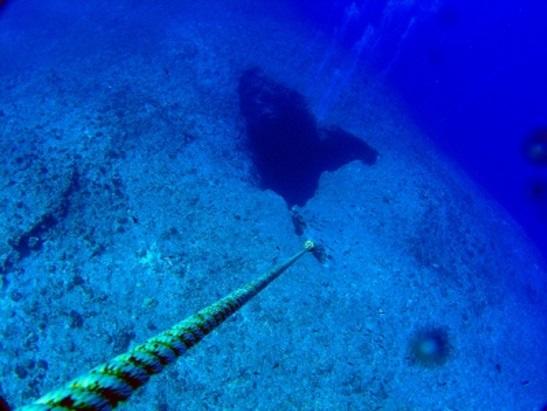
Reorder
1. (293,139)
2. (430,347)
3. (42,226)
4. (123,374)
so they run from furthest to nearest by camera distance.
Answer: (293,139), (430,347), (42,226), (123,374)

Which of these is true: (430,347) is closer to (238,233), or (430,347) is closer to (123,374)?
(238,233)

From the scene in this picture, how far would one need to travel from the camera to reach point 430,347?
27.1 ft

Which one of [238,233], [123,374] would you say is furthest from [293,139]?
[123,374]

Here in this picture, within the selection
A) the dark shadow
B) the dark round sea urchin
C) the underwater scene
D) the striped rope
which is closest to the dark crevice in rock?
the underwater scene

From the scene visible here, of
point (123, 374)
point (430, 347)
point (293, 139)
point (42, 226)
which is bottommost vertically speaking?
point (42, 226)

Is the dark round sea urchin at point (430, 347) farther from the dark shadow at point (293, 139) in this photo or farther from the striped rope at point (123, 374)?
the striped rope at point (123, 374)

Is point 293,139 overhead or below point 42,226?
overhead

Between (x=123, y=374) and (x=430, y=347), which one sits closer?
(x=123, y=374)

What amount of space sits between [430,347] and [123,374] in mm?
8399

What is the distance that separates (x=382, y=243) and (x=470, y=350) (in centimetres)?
288

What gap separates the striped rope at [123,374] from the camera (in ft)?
3.12

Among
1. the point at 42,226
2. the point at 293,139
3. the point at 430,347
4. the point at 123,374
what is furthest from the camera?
the point at 293,139

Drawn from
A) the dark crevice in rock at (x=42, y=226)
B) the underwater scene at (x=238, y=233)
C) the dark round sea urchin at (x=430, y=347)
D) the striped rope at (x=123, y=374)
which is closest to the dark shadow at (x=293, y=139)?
the underwater scene at (x=238, y=233)

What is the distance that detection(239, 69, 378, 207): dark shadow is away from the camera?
11211mm
